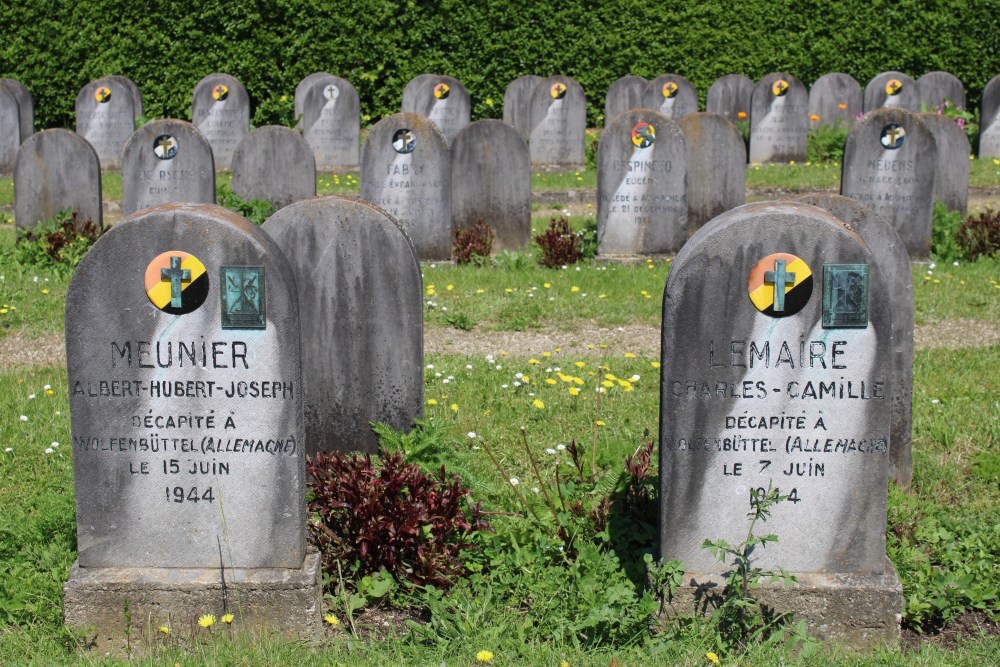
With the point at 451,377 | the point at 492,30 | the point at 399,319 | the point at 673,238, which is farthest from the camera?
the point at 492,30

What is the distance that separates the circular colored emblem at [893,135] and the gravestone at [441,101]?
7597mm

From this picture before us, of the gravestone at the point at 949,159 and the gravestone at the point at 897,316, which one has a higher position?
the gravestone at the point at 949,159

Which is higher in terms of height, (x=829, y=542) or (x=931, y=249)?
(x=931, y=249)

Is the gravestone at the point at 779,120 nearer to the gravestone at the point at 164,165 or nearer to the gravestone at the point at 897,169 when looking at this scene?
the gravestone at the point at 897,169

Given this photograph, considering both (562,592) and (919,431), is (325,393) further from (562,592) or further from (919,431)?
(919,431)

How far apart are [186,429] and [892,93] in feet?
49.8

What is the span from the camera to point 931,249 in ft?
34.9

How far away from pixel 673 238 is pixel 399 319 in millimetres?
5580

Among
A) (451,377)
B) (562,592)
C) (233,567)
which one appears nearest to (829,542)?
(562,592)

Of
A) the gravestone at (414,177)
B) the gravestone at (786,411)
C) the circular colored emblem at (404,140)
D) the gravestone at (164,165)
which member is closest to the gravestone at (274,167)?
the gravestone at (164,165)

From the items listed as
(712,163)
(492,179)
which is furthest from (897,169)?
(492,179)

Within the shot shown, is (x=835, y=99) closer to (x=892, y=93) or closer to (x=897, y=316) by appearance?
(x=892, y=93)

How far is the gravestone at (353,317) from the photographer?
534 centimetres

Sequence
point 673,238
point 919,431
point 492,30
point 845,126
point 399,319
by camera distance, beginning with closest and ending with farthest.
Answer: point 399,319
point 919,431
point 673,238
point 845,126
point 492,30
